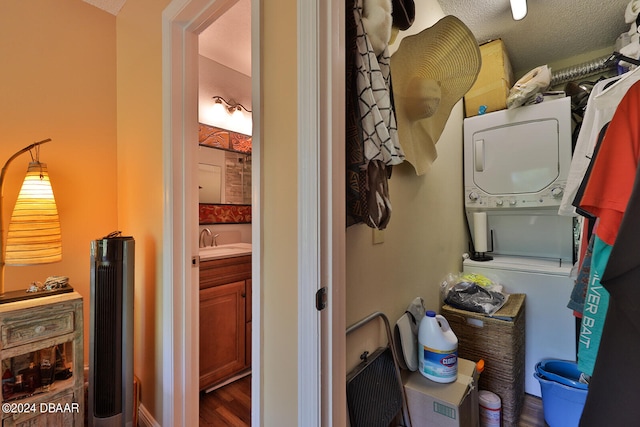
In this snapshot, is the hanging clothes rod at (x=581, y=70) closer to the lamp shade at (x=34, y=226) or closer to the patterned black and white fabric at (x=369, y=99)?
the patterned black and white fabric at (x=369, y=99)

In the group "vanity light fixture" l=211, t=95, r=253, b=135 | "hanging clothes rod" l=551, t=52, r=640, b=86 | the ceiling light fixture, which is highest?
the ceiling light fixture

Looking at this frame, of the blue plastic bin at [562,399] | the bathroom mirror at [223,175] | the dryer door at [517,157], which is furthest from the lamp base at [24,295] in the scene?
the dryer door at [517,157]

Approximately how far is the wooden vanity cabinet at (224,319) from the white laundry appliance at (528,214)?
173 centimetres

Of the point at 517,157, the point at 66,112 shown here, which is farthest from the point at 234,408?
the point at 517,157

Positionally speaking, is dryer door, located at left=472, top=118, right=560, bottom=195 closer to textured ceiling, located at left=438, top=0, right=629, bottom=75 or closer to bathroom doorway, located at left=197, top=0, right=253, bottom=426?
textured ceiling, located at left=438, top=0, right=629, bottom=75

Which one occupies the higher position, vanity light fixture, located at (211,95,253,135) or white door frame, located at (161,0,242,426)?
vanity light fixture, located at (211,95,253,135)

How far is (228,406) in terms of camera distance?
173 cm

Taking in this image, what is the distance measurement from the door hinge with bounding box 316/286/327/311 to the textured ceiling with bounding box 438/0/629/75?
6.66 ft

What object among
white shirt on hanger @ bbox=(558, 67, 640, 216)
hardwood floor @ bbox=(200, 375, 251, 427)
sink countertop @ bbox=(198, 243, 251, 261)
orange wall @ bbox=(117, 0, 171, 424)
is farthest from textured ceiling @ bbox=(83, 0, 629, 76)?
hardwood floor @ bbox=(200, 375, 251, 427)

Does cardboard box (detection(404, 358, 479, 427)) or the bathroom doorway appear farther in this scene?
the bathroom doorway

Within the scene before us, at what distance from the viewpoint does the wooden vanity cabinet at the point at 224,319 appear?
1754 mm

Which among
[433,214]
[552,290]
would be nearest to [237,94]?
[433,214]

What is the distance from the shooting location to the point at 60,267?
65.6 inches

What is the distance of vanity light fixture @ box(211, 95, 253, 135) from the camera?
2404 millimetres
